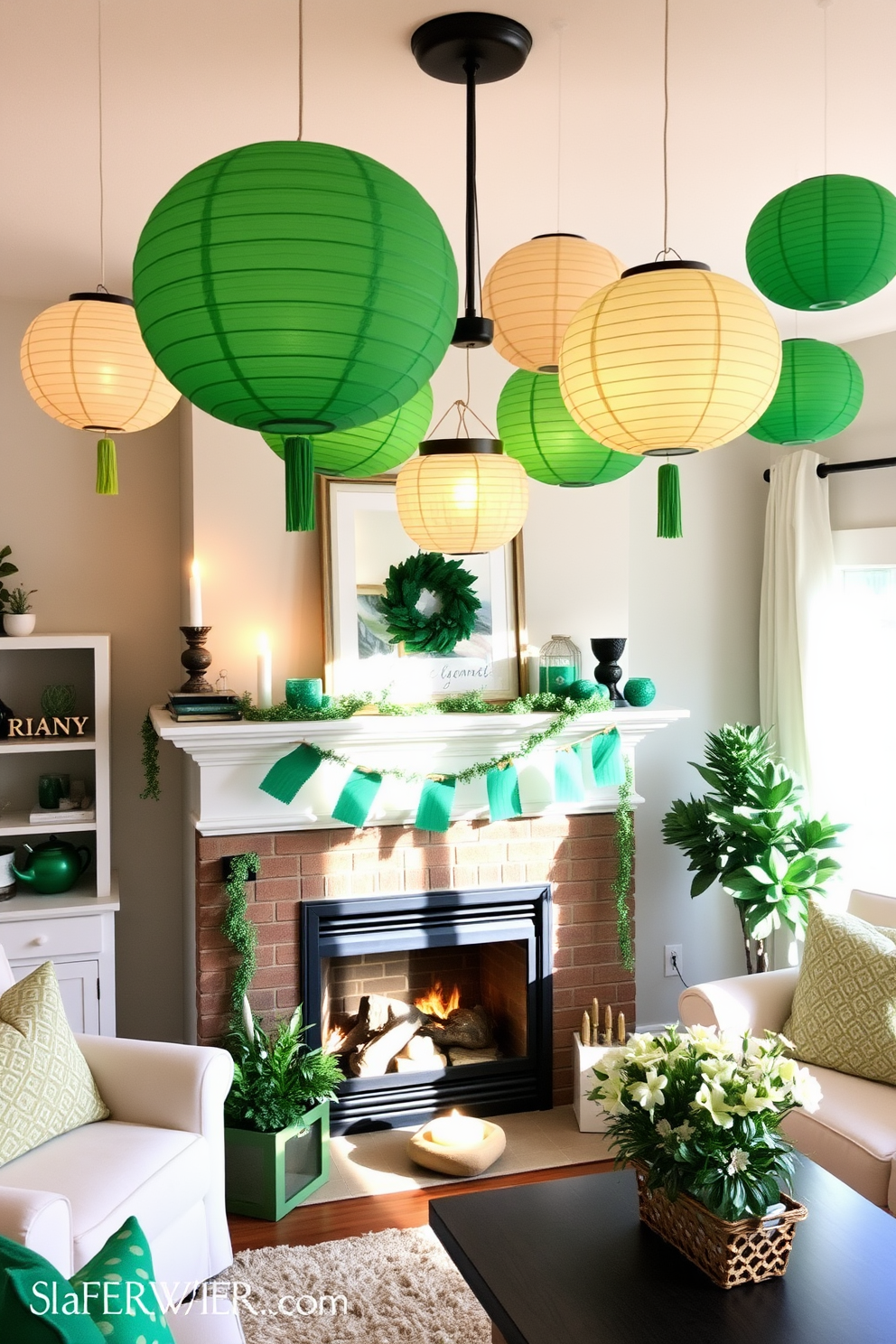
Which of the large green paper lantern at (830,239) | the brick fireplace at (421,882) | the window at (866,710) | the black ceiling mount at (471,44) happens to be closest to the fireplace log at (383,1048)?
the brick fireplace at (421,882)

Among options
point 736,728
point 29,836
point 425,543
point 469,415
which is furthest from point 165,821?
point 425,543

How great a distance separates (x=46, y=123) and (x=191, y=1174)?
2343 millimetres

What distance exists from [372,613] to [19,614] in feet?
3.70

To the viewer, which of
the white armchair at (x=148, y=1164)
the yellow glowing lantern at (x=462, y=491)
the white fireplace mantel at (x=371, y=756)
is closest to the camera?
the yellow glowing lantern at (x=462, y=491)

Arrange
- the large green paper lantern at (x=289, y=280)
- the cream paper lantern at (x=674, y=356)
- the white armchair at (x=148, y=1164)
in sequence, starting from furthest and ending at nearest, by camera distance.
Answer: the white armchair at (x=148, y=1164), the cream paper lantern at (x=674, y=356), the large green paper lantern at (x=289, y=280)

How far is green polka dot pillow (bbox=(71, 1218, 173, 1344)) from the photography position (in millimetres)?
1469

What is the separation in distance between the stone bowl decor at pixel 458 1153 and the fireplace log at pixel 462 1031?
518 mm

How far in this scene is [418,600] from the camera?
351cm

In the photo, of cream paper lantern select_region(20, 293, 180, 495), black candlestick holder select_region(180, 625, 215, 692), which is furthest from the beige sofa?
cream paper lantern select_region(20, 293, 180, 495)

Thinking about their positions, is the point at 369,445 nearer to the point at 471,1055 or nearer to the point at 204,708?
the point at 204,708

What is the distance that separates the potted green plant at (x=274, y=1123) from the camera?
2.99 metres

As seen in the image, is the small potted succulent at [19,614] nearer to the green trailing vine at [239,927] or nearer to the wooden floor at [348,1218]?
the green trailing vine at [239,927]

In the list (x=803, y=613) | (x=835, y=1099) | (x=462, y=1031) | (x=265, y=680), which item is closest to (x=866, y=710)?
(x=803, y=613)

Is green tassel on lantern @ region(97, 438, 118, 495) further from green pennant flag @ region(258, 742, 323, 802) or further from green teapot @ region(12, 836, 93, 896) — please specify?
green teapot @ region(12, 836, 93, 896)
